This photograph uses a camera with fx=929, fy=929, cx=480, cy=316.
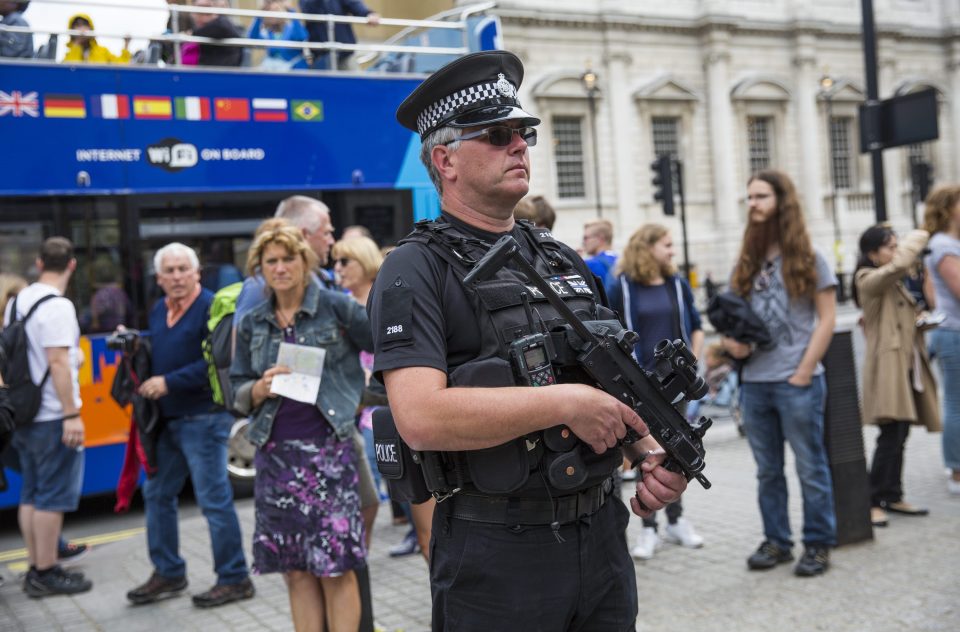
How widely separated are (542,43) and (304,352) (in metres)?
30.1

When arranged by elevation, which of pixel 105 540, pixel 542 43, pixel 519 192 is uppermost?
pixel 542 43

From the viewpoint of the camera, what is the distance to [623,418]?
214cm

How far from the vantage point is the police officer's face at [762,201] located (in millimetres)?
5031

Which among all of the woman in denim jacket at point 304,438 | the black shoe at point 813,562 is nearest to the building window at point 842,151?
the black shoe at point 813,562

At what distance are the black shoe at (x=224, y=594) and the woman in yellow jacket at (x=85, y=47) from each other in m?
4.56

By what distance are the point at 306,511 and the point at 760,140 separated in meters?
36.5

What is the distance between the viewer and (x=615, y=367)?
226cm

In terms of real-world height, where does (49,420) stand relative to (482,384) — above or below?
below

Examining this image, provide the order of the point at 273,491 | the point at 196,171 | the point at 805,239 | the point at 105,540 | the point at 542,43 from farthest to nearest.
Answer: the point at 542,43 → the point at 196,171 → the point at 105,540 → the point at 805,239 → the point at 273,491

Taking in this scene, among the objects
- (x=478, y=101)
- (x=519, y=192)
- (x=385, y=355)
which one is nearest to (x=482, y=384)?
(x=385, y=355)

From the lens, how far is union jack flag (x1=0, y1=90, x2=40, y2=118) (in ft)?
23.4

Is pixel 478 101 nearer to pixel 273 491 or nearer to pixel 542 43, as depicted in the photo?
pixel 273 491

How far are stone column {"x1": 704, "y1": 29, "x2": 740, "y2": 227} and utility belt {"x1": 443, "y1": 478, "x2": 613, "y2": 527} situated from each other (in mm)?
34217

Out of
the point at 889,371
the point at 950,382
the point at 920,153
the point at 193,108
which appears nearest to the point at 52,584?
the point at 193,108
